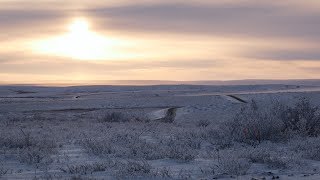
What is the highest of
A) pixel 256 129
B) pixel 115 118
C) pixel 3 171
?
pixel 256 129

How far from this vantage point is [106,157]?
13297 millimetres

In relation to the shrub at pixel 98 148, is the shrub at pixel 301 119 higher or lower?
higher

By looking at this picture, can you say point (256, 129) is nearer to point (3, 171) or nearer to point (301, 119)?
point (301, 119)

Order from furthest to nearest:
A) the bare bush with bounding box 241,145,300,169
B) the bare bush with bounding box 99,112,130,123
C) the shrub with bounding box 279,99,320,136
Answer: the bare bush with bounding box 99,112,130,123
the shrub with bounding box 279,99,320,136
the bare bush with bounding box 241,145,300,169

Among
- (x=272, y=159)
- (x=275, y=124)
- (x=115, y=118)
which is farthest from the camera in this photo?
(x=115, y=118)

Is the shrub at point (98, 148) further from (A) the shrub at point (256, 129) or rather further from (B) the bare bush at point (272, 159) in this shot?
(A) the shrub at point (256, 129)

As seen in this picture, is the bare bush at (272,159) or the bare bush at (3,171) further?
the bare bush at (272,159)

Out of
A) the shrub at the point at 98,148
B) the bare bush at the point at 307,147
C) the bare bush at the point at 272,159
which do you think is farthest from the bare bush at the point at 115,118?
the bare bush at the point at 272,159

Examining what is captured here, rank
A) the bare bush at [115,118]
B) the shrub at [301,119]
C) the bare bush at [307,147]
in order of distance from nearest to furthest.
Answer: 1. the bare bush at [307,147]
2. the shrub at [301,119]
3. the bare bush at [115,118]

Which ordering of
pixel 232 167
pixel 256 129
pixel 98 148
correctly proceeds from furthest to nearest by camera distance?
pixel 256 129 → pixel 98 148 → pixel 232 167

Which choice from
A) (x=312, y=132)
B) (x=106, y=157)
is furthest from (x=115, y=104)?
(x=106, y=157)

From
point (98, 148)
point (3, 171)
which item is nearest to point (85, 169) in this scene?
point (3, 171)

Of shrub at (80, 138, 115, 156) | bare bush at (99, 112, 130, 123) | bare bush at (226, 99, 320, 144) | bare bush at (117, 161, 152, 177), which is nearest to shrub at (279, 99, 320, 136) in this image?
bare bush at (226, 99, 320, 144)

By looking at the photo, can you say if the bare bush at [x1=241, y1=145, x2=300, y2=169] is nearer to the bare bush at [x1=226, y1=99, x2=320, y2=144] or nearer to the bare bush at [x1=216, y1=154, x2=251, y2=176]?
the bare bush at [x1=216, y1=154, x2=251, y2=176]
